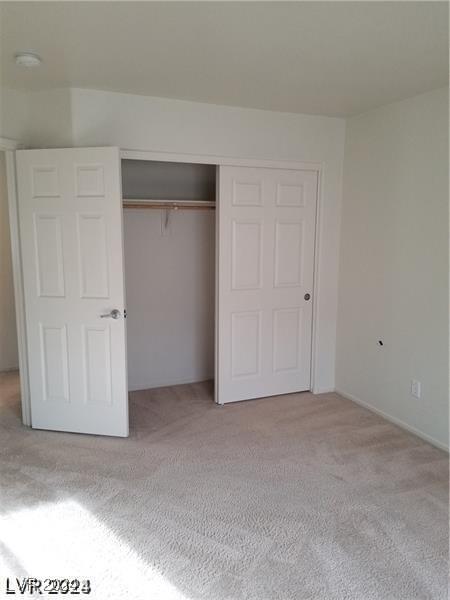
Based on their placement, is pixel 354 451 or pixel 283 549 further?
pixel 354 451

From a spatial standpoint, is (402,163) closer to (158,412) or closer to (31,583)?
→ (158,412)

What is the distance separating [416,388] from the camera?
3.29 m

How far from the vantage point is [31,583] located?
6.21 feet

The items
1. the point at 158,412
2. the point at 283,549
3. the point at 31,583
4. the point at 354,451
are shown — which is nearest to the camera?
the point at 31,583

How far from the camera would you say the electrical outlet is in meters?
3.27

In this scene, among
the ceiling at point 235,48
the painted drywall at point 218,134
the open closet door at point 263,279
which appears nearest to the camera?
the ceiling at point 235,48

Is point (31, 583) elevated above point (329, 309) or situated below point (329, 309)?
below

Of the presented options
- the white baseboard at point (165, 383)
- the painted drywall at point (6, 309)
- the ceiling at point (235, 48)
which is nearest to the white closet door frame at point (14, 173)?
the ceiling at point (235, 48)

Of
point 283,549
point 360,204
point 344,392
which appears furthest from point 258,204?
point 283,549

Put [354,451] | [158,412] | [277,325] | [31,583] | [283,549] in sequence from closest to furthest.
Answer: [31,583] → [283,549] → [354,451] → [158,412] → [277,325]

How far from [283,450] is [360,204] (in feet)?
6.95

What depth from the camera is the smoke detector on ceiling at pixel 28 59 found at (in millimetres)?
2416

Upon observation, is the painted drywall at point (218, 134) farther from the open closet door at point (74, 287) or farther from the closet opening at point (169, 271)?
the closet opening at point (169, 271)

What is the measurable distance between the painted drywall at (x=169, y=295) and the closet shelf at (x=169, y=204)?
13cm
